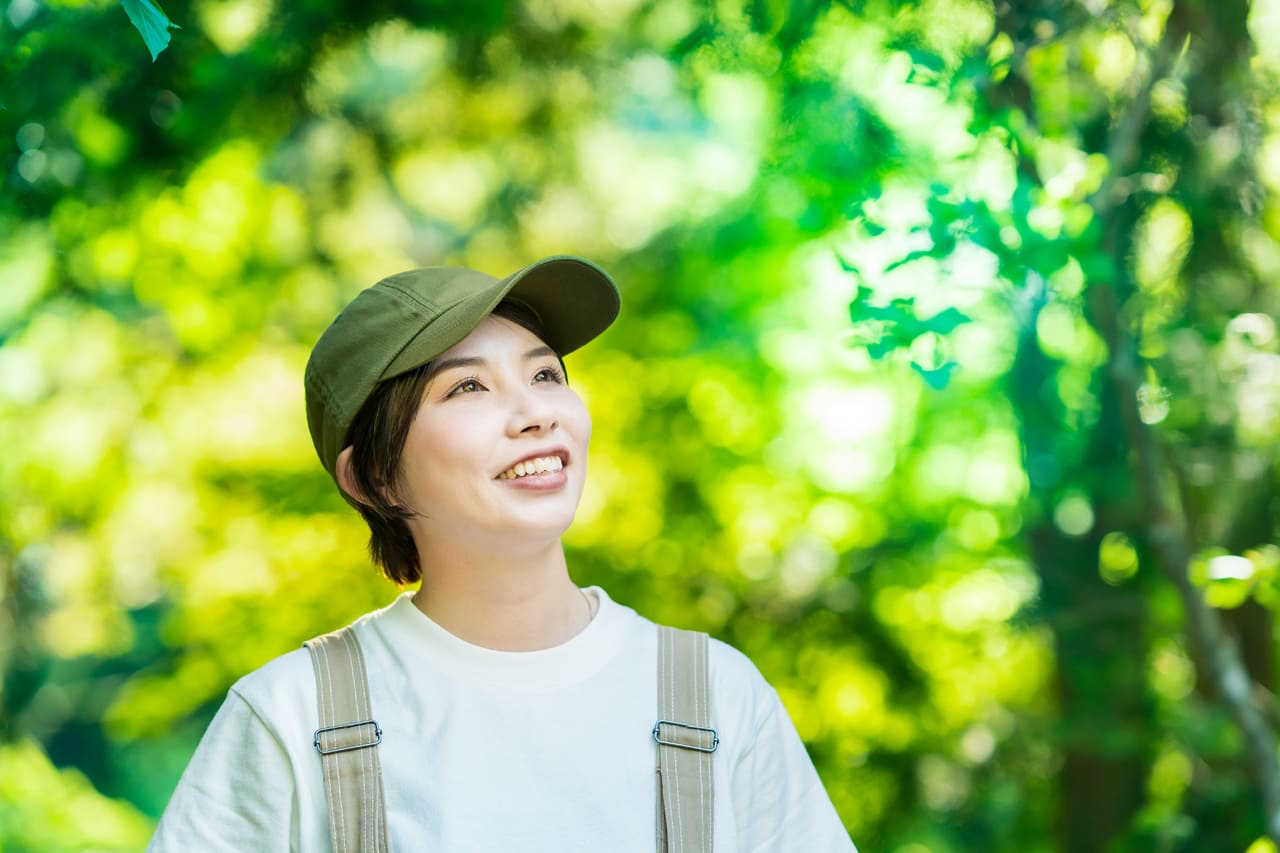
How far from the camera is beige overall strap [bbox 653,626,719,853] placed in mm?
1618

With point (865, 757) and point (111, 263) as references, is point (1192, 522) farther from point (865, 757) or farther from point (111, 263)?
point (111, 263)

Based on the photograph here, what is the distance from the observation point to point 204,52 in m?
3.43

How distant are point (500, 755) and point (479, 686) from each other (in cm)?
10

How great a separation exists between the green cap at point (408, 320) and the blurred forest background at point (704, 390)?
1.55m

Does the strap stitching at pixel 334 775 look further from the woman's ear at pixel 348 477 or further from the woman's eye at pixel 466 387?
the woman's eye at pixel 466 387

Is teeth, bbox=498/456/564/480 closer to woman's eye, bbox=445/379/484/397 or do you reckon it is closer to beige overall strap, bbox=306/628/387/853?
woman's eye, bbox=445/379/484/397

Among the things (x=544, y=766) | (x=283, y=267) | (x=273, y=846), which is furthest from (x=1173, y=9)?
(x=283, y=267)

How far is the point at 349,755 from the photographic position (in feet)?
5.19

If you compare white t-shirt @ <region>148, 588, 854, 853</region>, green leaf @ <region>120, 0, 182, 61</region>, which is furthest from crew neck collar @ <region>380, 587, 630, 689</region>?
green leaf @ <region>120, 0, 182, 61</region>

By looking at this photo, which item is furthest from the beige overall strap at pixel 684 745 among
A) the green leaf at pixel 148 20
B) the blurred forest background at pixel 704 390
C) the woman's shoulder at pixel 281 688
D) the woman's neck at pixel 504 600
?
the blurred forest background at pixel 704 390

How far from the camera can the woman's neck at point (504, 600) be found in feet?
5.57

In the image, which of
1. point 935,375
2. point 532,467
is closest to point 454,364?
point 532,467

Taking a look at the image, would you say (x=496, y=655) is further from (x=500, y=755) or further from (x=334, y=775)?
(x=334, y=775)

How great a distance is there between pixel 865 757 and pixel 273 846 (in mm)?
3750
